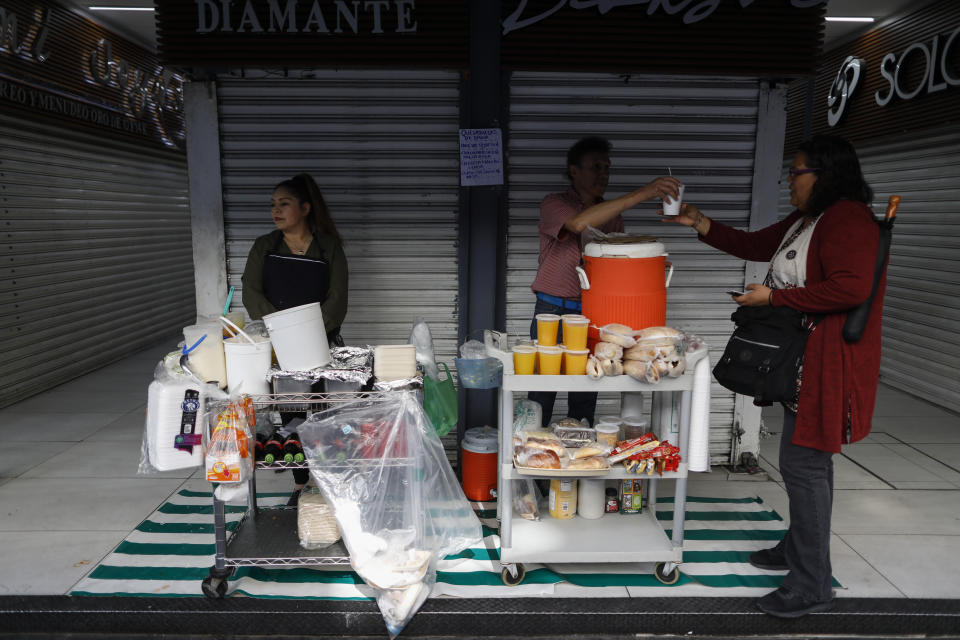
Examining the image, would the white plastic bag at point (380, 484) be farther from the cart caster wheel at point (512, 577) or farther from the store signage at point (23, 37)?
the store signage at point (23, 37)

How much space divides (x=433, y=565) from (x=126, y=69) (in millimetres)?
7427

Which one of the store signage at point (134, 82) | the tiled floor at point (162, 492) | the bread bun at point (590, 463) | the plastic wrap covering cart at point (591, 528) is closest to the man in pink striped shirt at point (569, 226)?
the plastic wrap covering cart at point (591, 528)

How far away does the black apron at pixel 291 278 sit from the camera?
3.52m

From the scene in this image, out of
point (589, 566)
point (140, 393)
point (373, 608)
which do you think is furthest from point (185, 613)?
point (140, 393)

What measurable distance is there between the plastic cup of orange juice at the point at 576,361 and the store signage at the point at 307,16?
2418 millimetres

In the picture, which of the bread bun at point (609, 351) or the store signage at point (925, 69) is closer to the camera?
the bread bun at point (609, 351)

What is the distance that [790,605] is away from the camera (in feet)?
9.02

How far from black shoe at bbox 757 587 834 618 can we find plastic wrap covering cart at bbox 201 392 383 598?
1898mm

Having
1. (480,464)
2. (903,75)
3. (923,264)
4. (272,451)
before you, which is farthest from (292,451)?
(903,75)

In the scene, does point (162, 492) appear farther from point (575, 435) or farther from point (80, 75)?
point (80, 75)

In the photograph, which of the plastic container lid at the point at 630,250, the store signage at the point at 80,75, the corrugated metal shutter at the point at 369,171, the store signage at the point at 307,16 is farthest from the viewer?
the store signage at the point at 80,75

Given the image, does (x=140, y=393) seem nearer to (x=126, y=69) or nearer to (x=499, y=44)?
(x=126, y=69)

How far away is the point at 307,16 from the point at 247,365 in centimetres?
242

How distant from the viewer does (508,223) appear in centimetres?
439
